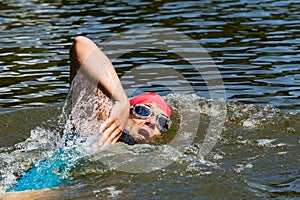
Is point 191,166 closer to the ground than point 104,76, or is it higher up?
closer to the ground

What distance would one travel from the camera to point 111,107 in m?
6.76

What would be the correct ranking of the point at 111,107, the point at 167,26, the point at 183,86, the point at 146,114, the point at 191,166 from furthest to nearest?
the point at 167,26 → the point at 183,86 → the point at 146,114 → the point at 111,107 → the point at 191,166

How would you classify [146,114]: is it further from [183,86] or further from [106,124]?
[183,86]

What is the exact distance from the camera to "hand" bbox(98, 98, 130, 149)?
660 centimetres

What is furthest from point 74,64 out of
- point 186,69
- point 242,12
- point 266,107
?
point 242,12

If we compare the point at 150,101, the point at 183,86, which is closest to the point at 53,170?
the point at 150,101

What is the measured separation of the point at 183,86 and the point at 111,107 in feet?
10.9

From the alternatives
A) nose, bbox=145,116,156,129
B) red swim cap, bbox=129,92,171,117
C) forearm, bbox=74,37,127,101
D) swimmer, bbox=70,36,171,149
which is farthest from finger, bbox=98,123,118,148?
red swim cap, bbox=129,92,171,117

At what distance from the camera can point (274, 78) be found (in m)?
10.1

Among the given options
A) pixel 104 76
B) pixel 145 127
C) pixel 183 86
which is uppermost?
pixel 104 76

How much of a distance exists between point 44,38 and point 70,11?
3.25m

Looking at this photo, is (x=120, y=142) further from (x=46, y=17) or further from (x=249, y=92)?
(x=46, y=17)

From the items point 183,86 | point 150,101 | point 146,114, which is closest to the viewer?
point 146,114

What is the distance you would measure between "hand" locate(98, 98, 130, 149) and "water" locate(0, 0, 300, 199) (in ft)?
0.48
